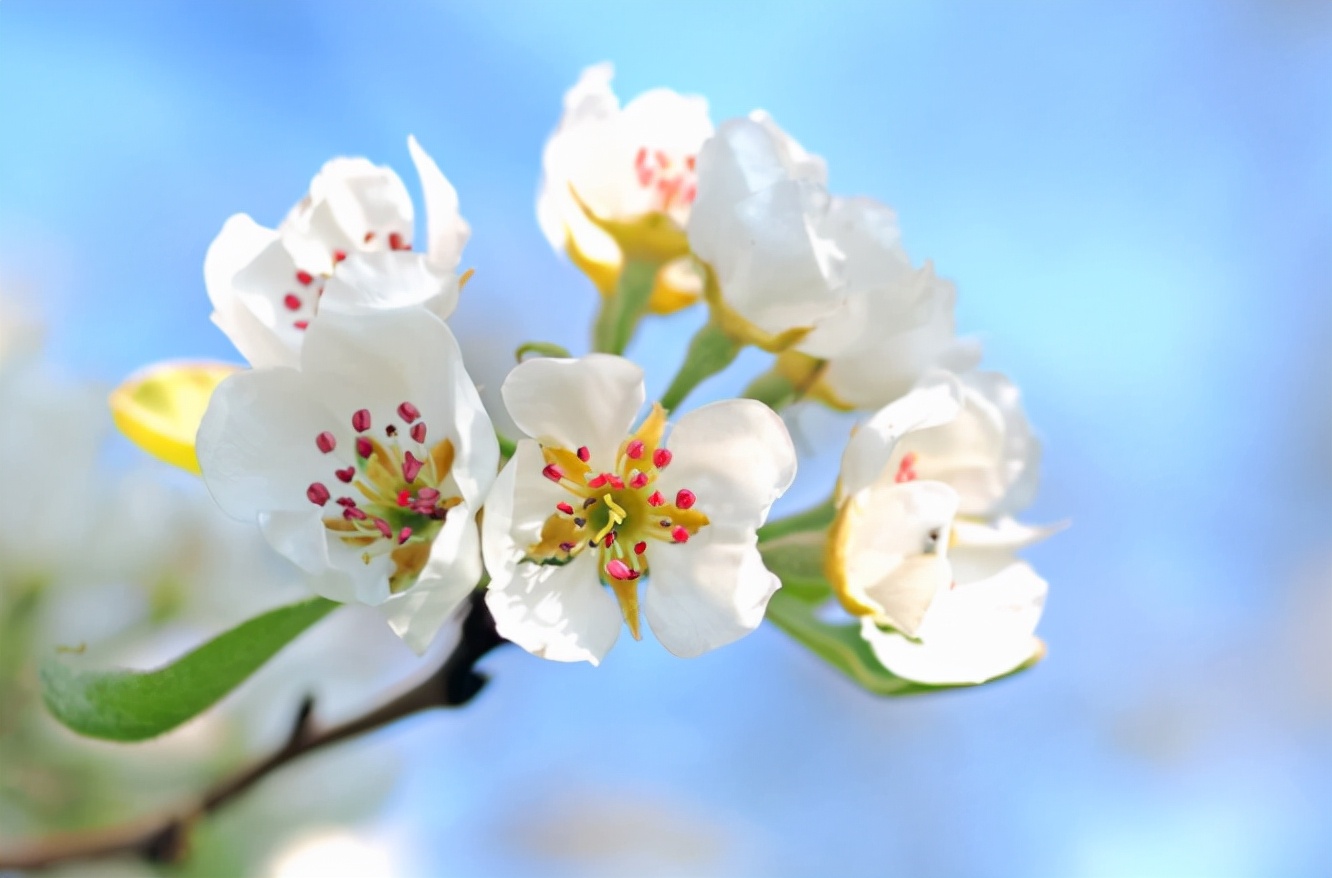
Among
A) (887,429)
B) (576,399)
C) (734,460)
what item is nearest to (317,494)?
(576,399)

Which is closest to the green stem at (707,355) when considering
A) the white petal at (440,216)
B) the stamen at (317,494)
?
the white petal at (440,216)

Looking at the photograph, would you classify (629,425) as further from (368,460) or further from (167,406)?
(167,406)

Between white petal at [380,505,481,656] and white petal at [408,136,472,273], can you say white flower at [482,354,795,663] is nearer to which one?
white petal at [380,505,481,656]

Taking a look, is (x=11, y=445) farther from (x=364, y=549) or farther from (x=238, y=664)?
(x=364, y=549)

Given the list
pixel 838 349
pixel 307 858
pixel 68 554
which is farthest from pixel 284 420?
Result: pixel 307 858

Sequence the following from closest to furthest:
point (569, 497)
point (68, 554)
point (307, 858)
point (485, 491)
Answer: point (485, 491), point (569, 497), point (68, 554), point (307, 858)

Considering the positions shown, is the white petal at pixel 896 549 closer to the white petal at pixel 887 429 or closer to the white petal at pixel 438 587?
the white petal at pixel 887 429

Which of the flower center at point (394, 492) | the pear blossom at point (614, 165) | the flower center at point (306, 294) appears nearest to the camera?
the flower center at point (394, 492)
